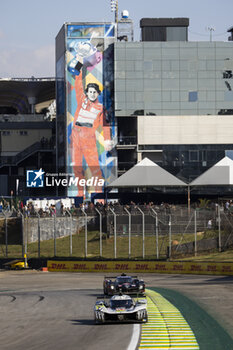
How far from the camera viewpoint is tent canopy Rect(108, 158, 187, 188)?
234ft

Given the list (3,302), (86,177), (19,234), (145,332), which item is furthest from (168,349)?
(86,177)

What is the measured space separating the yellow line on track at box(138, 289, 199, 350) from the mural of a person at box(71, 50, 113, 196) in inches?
2659

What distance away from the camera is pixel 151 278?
160ft

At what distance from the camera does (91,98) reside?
99.2 metres

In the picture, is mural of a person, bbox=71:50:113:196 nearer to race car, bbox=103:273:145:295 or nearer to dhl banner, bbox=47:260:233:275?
dhl banner, bbox=47:260:233:275

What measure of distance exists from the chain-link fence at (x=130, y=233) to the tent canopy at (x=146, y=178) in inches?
223

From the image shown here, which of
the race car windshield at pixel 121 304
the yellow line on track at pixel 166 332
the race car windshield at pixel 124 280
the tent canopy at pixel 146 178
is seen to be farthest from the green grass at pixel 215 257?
the race car windshield at pixel 121 304

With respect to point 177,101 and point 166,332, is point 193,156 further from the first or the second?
point 166,332

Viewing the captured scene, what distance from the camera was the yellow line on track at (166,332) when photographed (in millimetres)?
21516

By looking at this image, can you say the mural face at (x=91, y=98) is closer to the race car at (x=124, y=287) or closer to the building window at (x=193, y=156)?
the building window at (x=193, y=156)

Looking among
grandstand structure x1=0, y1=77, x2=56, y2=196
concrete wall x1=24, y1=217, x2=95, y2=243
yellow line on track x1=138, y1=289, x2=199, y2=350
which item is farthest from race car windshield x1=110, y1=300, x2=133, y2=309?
grandstand structure x1=0, y1=77, x2=56, y2=196

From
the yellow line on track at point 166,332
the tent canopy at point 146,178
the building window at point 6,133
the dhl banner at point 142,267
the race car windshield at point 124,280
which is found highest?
the building window at point 6,133

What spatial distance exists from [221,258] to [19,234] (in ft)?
76.4

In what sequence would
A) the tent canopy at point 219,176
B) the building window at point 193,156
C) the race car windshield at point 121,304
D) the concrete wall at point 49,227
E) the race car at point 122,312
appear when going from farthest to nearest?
1. the building window at point 193,156
2. the tent canopy at point 219,176
3. the concrete wall at point 49,227
4. the race car windshield at point 121,304
5. the race car at point 122,312
